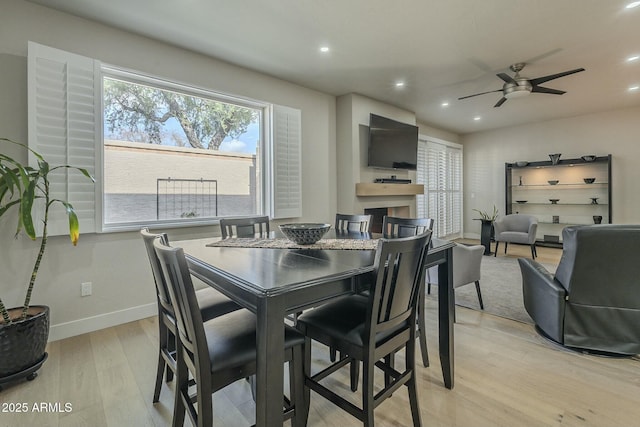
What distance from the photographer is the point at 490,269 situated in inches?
Result: 181

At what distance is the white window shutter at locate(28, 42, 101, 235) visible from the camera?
2336 mm

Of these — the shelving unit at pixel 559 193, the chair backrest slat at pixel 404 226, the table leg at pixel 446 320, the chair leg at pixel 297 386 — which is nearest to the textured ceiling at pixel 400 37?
the chair backrest slat at pixel 404 226

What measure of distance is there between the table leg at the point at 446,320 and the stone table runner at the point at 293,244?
463 mm

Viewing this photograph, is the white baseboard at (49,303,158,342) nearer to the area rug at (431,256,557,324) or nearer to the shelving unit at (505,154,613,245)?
the area rug at (431,256,557,324)

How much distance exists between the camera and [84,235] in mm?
2609

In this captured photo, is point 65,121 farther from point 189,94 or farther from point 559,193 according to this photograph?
point 559,193

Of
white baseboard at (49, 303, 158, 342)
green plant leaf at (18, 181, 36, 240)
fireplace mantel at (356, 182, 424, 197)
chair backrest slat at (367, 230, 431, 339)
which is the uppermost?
fireplace mantel at (356, 182, 424, 197)

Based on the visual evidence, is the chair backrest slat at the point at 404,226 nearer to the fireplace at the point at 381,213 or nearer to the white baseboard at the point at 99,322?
the white baseboard at the point at 99,322

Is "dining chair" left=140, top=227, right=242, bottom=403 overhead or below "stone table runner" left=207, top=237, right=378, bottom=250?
below

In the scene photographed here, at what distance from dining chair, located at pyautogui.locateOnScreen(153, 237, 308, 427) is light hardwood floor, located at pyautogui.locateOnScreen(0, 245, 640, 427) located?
43cm

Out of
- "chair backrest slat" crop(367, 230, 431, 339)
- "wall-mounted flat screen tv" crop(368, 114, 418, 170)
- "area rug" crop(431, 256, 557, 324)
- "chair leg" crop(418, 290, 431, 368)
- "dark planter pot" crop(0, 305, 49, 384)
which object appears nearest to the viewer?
"chair backrest slat" crop(367, 230, 431, 339)

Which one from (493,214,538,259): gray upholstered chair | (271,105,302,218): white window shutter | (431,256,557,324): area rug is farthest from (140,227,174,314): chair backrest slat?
(493,214,538,259): gray upholstered chair

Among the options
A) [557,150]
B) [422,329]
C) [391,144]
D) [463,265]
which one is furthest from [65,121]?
[557,150]

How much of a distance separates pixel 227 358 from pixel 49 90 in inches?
104
